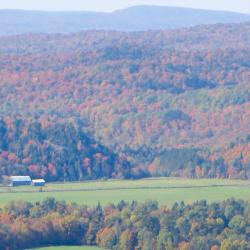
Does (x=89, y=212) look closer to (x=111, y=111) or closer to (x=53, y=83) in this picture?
(x=111, y=111)

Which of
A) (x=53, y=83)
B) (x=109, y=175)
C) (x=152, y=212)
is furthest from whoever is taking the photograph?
(x=53, y=83)

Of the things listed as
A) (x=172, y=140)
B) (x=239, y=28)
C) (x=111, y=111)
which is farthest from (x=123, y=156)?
(x=239, y=28)

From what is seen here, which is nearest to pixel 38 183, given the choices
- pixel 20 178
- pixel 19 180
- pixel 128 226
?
pixel 19 180

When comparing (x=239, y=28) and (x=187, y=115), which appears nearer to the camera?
(x=187, y=115)

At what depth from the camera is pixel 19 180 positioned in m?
72.2

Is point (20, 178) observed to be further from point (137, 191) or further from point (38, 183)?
point (137, 191)

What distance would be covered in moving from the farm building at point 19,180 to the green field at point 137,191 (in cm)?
118

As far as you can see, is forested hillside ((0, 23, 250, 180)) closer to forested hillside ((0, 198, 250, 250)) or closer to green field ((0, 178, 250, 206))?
green field ((0, 178, 250, 206))

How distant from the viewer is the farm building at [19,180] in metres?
71.6

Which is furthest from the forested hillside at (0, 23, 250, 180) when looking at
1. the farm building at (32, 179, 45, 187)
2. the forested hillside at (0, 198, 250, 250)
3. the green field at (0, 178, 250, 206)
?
the forested hillside at (0, 198, 250, 250)

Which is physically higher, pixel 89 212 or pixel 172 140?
pixel 89 212

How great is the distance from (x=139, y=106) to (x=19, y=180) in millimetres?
30939

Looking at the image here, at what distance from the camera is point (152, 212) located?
5684cm

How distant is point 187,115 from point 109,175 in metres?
21.7
